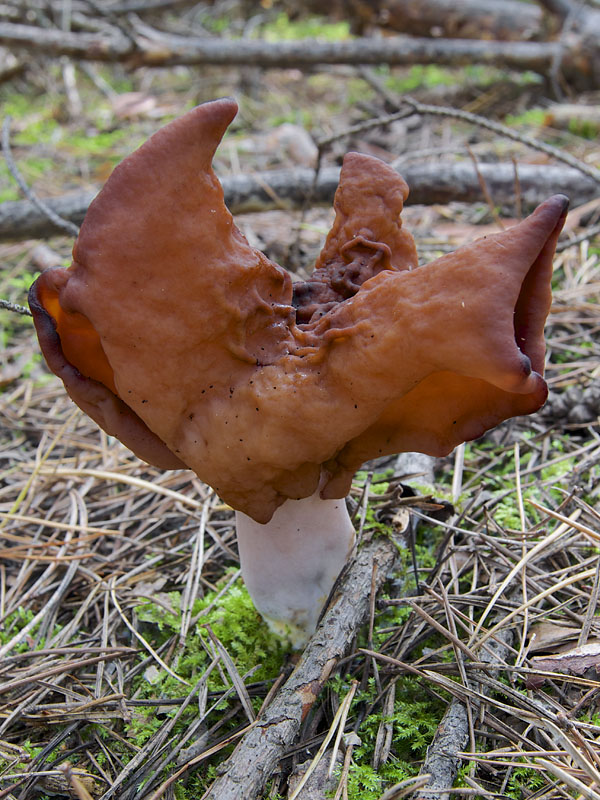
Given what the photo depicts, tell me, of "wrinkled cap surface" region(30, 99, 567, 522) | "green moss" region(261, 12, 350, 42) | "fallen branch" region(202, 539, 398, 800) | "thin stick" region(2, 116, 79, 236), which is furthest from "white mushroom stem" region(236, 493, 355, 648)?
"green moss" region(261, 12, 350, 42)

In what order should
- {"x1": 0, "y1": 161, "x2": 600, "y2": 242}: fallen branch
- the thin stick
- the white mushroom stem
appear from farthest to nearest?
{"x1": 0, "y1": 161, "x2": 600, "y2": 242}: fallen branch, the thin stick, the white mushroom stem

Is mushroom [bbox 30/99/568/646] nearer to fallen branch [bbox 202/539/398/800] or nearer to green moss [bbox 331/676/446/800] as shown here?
fallen branch [bbox 202/539/398/800]

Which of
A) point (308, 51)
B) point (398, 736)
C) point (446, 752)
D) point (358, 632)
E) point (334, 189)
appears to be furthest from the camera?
point (308, 51)

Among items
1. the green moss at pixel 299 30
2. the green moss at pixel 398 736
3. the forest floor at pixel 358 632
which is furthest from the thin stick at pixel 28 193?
the green moss at pixel 299 30

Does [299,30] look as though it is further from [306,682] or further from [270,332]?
[306,682]

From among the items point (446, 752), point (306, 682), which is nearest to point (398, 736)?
point (446, 752)

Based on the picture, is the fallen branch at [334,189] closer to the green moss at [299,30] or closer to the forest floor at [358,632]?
the forest floor at [358,632]
